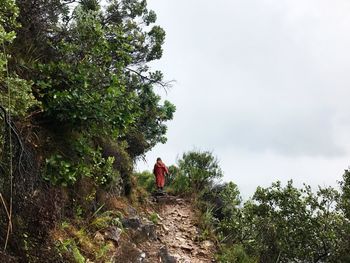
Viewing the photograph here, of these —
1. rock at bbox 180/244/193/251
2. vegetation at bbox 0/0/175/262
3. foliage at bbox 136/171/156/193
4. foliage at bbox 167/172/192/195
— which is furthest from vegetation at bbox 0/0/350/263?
foliage at bbox 136/171/156/193

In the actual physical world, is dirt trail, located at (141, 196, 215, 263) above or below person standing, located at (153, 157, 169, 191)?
below

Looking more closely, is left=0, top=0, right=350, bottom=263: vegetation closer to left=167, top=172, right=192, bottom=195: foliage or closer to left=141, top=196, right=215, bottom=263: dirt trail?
left=141, top=196, right=215, bottom=263: dirt trail

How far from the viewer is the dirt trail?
10385mm

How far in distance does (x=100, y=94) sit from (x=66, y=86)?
1.98 ft

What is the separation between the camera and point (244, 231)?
45.2 feet

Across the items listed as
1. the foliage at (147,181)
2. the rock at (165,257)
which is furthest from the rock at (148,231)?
the foliage at (147,181)

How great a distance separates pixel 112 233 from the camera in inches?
343

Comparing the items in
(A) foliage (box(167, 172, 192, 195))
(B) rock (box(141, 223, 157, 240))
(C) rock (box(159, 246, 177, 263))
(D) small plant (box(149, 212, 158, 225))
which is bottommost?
(C) rock (box(159, 246, 177, 263))

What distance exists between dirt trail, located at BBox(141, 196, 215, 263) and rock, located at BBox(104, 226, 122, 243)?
3.54 feet

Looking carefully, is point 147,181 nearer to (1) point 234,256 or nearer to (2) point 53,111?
(1) point 234,256

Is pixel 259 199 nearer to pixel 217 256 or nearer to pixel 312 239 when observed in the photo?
pixel 312 239

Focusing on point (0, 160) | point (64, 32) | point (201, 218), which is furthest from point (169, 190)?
point (0, 160)

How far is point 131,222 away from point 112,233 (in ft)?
4.69

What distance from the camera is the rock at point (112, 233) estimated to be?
8.56 metres
